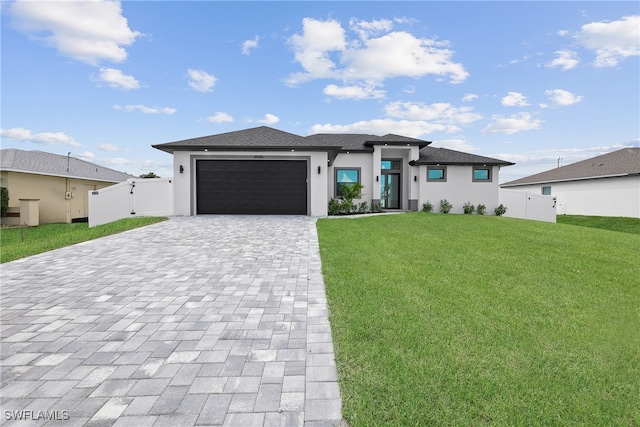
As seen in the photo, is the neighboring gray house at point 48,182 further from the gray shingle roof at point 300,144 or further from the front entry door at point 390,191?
the front entry door at point 390,191

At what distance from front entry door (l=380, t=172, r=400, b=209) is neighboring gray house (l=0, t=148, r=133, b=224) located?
18.7m

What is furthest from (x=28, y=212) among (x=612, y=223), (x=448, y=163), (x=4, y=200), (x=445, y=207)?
(x=612, y=223)

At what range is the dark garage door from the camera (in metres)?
13.0

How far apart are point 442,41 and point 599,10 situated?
5317 millimetres

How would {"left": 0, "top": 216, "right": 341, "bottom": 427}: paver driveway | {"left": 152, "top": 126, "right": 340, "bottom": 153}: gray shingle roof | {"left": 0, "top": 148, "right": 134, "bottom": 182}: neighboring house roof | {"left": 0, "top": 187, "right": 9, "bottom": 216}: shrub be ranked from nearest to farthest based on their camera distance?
1. {"left": 0, "top": 216, "right": 341, "bottom": 427}: paver driveway
2. {"left": 152, "top": 126, "right": 340, "bottom": 153}: gray shingle roof
3. {"left": 0, "top": 187, "right": 9, "bottom": 216}: shrub
4. {"left": 0, "top": 148, "right": 134, "bottom": 182}: neighboring house roof

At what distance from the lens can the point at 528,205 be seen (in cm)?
1719

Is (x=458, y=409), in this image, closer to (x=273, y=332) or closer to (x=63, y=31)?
(x=273, y=332)

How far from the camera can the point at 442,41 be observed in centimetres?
1288

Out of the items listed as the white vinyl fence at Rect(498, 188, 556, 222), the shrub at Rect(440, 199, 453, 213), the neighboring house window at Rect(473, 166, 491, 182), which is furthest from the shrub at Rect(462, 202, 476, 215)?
the white vinyl fence at Rect(498, 188, 556, 222)

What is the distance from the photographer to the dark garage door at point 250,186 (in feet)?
42.7

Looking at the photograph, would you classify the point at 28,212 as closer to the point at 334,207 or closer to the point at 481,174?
the point at 334,207

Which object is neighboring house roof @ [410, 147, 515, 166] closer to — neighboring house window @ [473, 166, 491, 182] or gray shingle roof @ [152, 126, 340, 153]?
neighboring house window @ [473, 166, 491, 182]

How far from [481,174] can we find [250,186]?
42.9 ft

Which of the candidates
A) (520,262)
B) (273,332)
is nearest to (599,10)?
(520,262)
